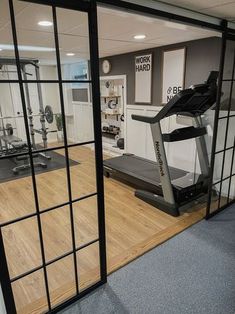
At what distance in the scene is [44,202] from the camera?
11.8ft

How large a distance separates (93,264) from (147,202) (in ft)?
4.71

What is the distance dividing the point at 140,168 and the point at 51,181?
1.68m

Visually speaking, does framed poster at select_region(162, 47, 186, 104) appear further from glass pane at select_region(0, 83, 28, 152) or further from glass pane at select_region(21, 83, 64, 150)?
glass pane at select_region(0, 83, 28, 152)

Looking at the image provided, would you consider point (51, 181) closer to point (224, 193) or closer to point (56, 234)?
point (56, 234)

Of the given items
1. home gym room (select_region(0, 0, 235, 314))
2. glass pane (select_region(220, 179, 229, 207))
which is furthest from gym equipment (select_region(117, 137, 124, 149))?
glass pane (select_region(220, 179, 229, 207))

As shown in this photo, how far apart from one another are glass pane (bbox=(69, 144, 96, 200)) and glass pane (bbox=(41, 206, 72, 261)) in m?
0.44

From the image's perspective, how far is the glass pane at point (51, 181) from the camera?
366 centimetres

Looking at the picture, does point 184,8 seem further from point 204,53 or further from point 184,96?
point 204,53

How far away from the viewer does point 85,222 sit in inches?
119

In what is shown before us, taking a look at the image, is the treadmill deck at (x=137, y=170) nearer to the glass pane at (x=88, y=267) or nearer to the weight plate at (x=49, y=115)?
the glass pane at (x=88, y=267)

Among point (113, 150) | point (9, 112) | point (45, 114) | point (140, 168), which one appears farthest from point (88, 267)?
point (9, 112)

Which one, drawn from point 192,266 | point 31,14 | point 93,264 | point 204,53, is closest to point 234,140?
point 204,53

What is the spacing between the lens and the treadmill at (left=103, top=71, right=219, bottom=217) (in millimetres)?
2846

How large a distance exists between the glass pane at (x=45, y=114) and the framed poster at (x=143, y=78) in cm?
164
